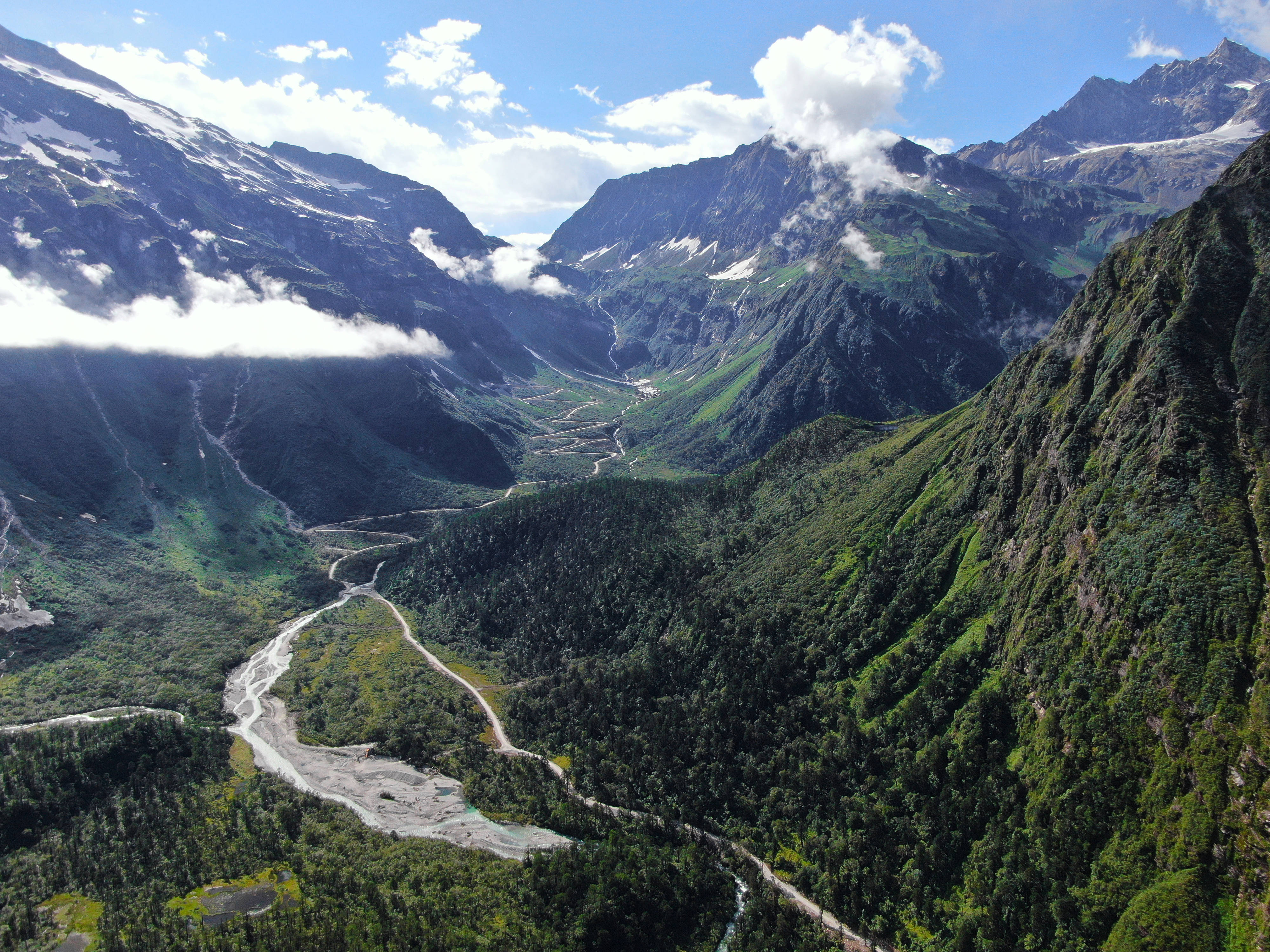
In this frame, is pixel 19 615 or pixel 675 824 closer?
pixel 675 824

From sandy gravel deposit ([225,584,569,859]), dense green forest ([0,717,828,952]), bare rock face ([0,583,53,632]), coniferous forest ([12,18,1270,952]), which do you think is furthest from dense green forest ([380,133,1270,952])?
bare rock face ([0,583,53,632])

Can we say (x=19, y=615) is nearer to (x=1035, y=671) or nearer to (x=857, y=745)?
(x=857, y=745)

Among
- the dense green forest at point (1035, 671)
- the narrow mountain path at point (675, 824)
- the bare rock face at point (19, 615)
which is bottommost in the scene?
the bare rock face at point (19, 615)

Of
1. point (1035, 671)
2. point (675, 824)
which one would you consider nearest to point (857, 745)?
point (1035, 671)

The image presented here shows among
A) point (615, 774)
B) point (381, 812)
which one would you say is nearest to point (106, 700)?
point (381, 812)

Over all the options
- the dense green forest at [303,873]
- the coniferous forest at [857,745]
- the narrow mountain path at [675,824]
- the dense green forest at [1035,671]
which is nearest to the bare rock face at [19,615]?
the coniferous forest at [857,745]

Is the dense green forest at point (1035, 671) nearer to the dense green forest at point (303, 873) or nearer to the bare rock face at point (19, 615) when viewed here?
the dense green forest at point (303, 873)

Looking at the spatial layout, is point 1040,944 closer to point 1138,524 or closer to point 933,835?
point 933,835

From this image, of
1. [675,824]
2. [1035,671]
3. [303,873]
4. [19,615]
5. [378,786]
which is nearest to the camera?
[1035,671]
